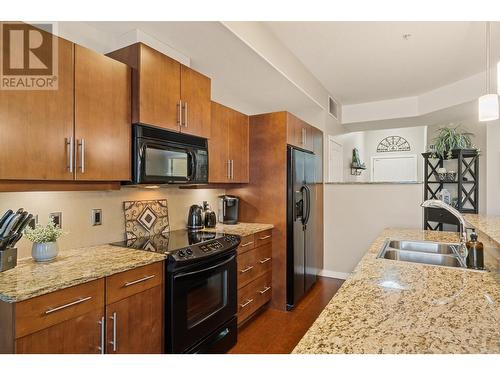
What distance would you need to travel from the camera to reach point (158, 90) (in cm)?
195

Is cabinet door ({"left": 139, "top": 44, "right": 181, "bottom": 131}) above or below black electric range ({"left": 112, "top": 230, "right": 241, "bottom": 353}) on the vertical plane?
above

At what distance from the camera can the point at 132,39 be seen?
203cm

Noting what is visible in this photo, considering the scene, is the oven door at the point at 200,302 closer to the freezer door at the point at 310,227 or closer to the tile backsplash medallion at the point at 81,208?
the tile backsplash medallion at the point at 81,208

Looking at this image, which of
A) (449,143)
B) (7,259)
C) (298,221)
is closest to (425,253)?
(298,221)

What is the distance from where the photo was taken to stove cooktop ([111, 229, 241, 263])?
1823 millimetres

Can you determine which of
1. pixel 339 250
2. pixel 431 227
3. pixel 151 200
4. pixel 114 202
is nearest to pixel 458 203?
pixel 431 227

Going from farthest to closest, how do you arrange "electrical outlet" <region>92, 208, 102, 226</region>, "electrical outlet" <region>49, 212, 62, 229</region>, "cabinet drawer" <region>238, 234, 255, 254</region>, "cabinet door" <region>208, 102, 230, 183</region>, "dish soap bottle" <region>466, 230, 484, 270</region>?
"cabinet door" <region>208, 102, 230, 183</region>
"cabinet drawer" <region>238, 234, 255, 254</region>
"electrical outlet" <region>92, 208, 102, 226</region>
"electrical outlet" <region>49, 212, 62, 229</region>
"dish soap bottle" <region>466, 230, 484, 270</region>

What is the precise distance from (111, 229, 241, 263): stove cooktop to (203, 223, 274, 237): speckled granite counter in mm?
193

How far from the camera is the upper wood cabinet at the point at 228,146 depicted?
265 cm

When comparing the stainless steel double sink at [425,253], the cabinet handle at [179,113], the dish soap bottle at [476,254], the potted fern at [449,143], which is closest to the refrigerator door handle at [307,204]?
the stainless steel double sink at [425,253]

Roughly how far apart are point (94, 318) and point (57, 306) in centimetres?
20

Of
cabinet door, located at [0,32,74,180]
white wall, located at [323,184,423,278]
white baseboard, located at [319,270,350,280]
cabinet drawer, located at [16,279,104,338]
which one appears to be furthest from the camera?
white baseboard, located at [319,270,350,280]

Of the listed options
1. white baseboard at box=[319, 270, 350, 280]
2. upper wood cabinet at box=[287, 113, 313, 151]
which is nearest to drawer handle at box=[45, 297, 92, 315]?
upper wood cabinet at box=[287, 113, 313, 151]

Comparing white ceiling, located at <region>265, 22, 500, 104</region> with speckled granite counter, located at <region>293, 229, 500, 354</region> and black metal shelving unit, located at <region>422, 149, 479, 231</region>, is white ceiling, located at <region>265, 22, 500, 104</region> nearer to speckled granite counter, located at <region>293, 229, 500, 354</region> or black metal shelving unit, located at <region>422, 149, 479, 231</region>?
black metal shelving unit, located at <region>422, 149, 479, 231</region>
